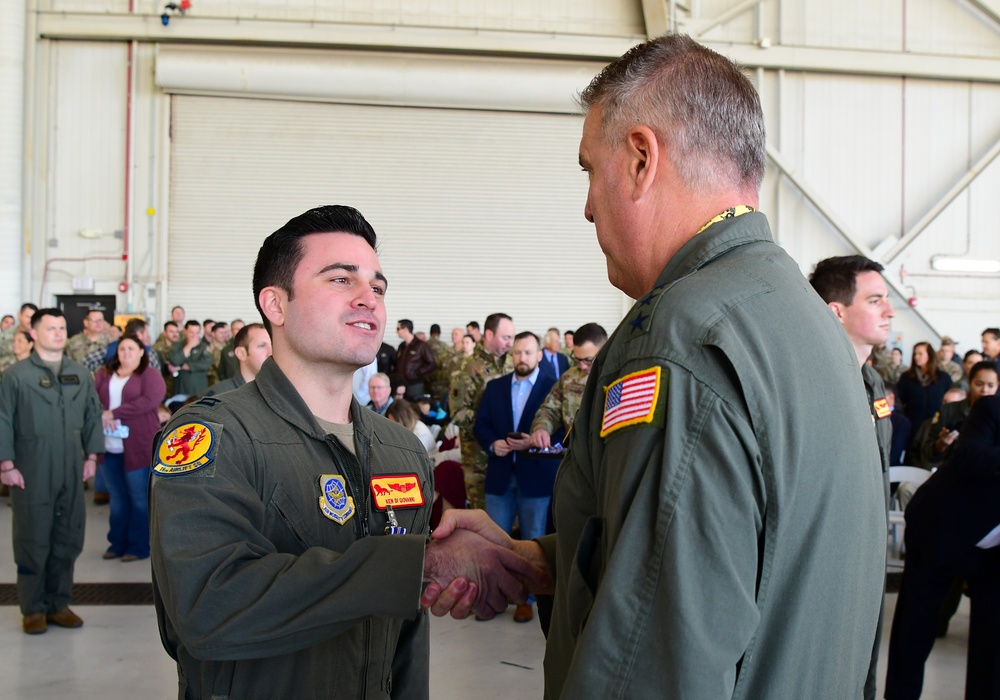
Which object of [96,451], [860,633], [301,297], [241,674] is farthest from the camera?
[96,451]

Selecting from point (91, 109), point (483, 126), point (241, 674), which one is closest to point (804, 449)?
point (241, 674)

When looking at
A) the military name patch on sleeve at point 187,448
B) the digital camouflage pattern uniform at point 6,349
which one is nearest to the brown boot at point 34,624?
the military name patch on sleeve at point 187,448

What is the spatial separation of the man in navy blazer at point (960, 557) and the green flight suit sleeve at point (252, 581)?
3094 millimetres

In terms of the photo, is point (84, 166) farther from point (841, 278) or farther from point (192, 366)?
point (841, 278)

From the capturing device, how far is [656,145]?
4.11ft

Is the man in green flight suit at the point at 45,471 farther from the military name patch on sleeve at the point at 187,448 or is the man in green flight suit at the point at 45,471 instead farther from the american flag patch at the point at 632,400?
the american flag patch at the point at 632,400

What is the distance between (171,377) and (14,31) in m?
6.18

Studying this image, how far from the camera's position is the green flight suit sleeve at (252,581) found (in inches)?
58.4

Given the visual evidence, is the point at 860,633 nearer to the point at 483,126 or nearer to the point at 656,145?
the point at 656,145

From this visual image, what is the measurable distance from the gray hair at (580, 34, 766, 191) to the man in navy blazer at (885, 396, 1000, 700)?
9.84 feet

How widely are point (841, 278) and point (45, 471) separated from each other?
15.5ft

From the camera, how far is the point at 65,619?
16.8ft

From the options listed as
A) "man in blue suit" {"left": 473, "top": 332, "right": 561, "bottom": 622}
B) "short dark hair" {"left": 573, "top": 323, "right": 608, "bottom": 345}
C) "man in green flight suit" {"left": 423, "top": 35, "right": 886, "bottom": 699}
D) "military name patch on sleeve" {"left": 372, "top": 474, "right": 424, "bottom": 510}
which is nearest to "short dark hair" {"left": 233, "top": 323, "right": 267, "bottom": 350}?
"man in blue suit" {"left": 473, "top": 332, "right": 561, "bottom": 622}

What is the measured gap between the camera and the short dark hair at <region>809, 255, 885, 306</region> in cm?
360
